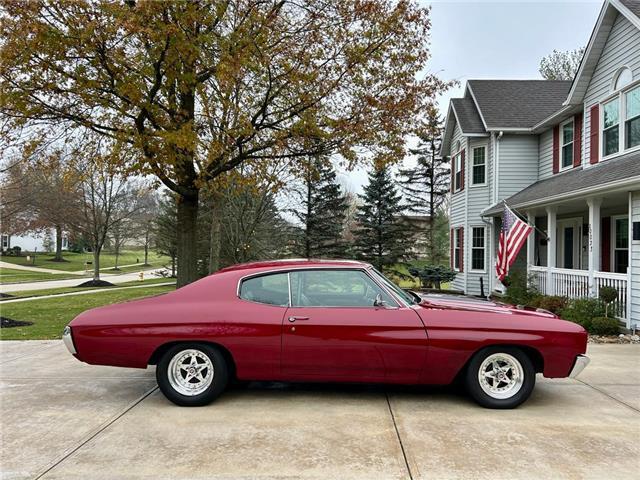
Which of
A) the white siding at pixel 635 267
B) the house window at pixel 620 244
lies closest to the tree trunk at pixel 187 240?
the white siding at pixel 635 267

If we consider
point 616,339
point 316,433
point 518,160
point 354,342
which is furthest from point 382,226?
point 316,433

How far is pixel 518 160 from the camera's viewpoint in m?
15.6

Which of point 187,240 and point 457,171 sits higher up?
point 457,171

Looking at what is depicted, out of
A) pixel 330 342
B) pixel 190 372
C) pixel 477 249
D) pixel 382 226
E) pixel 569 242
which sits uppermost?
pixel 382 226

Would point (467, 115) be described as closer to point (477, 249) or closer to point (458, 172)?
point (458, 172)

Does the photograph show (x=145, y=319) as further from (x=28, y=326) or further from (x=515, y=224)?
(x=515, y=224)

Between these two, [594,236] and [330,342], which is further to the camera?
[594,236]

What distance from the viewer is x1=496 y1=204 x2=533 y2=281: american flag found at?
35.6 ft

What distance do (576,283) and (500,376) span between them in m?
7.32

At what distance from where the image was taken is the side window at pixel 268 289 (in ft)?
15.0

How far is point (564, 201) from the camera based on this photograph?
34.9 feet

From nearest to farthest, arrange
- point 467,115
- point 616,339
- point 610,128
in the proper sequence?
point 616,339 → point 610,128 → point 467,115

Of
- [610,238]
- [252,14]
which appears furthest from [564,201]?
[252,14]

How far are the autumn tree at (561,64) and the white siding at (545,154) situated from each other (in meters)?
20.7
